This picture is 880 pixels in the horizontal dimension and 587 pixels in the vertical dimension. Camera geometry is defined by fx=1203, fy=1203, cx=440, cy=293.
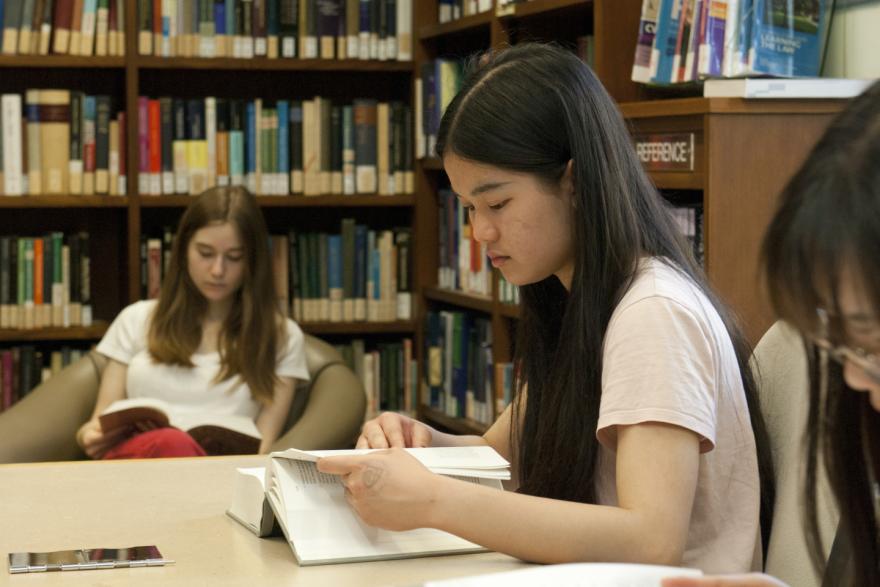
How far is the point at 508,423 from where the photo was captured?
5.63ft

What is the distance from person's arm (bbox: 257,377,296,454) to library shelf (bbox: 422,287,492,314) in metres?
0.59

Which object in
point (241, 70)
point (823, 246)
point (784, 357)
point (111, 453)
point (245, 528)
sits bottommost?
point (111, 453)

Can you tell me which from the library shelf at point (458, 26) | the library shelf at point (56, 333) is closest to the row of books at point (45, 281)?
the library shelf at point (56, 333)

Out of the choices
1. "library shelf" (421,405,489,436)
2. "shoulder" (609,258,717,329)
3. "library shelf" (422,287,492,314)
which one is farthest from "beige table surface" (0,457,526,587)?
"library shelf" (421,405,489,436)

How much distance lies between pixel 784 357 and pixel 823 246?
2.25 feet

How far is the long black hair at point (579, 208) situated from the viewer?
140cm

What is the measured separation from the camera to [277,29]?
12.4 feet

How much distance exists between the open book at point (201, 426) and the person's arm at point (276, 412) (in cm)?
15

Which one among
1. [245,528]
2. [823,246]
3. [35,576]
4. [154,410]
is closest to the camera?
[823,246]

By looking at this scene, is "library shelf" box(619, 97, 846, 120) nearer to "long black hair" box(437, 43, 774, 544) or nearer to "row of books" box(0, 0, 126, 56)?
"long black hair" box(437, 43, 774, 544)

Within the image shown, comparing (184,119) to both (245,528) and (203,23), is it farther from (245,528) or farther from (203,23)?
(245,528)

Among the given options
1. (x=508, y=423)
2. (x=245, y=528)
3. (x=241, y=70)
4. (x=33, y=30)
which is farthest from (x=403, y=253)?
(x=245, y=528)

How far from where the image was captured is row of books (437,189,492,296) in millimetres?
3494

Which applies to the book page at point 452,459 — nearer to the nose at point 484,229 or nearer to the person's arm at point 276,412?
the nose at point 484,229
